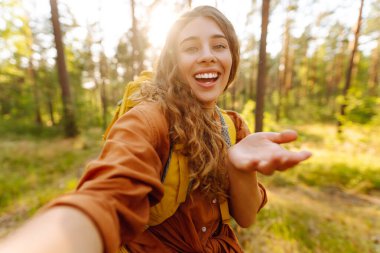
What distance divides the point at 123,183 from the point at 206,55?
0.96m

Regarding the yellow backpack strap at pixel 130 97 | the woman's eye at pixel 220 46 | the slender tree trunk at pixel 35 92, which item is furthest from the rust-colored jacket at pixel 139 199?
the slender tree trunk at pixel 35 92

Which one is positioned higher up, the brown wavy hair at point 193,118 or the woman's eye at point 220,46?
the woman's eye at point 220,46

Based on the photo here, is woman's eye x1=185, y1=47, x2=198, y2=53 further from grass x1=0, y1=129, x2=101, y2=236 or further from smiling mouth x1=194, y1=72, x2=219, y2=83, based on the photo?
grass x1=0, y1=129, x2=101, y2=236

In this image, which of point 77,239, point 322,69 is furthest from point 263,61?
point 322,69

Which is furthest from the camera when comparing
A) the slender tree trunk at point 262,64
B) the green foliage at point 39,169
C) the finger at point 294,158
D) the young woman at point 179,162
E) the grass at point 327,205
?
the green foliage at point 39,169

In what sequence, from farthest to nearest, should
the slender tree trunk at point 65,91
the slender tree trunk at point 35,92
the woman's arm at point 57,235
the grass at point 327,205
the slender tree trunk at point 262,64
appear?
the slender tree trunk at point 35,92 → the slender tree trunk at point 65,91 → the slender tree trunk at point 262,64 → the grass at point 327,205 → the woman's arm at point 57,235

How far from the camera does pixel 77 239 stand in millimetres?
687

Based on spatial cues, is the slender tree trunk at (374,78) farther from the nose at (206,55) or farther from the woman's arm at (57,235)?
the woman's arm at (57,235)

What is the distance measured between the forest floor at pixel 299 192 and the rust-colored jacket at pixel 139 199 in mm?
2268

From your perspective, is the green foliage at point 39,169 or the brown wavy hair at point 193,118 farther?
the green foliage at point 39,169

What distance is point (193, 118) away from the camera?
4.55ft

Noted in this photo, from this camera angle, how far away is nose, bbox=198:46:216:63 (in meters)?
1.47

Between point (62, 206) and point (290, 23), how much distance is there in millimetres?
19848

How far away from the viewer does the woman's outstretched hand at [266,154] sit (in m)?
0.91
